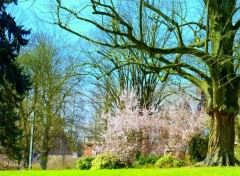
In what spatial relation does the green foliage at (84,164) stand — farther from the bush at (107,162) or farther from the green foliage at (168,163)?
the green foliage at (168,163)

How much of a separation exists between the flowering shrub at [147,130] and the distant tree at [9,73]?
5.09 meters

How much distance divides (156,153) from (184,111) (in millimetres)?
3363

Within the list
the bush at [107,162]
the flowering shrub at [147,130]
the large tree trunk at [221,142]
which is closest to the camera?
the large tree trunk at [221,142]

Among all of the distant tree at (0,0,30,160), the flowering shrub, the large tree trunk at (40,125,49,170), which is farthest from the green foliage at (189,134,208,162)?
the large tree trunk at (40,125,49,170)

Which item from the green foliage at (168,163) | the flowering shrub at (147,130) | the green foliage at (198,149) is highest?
the flowering shrub at (147,130)

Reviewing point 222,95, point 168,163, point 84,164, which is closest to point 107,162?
point 84,164

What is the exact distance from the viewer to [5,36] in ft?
66.0

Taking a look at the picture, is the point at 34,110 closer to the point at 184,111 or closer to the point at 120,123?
the point at 120,123

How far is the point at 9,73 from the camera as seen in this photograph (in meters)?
19.5

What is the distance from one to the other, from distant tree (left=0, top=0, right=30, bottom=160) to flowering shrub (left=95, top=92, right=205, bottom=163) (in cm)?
509

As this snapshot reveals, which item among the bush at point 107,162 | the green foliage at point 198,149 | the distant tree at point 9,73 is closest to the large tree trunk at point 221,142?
the green foliage at point 198,149

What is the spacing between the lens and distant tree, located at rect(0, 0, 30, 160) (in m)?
19.5

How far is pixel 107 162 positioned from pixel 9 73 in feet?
21.9

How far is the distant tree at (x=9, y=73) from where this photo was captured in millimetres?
19547
